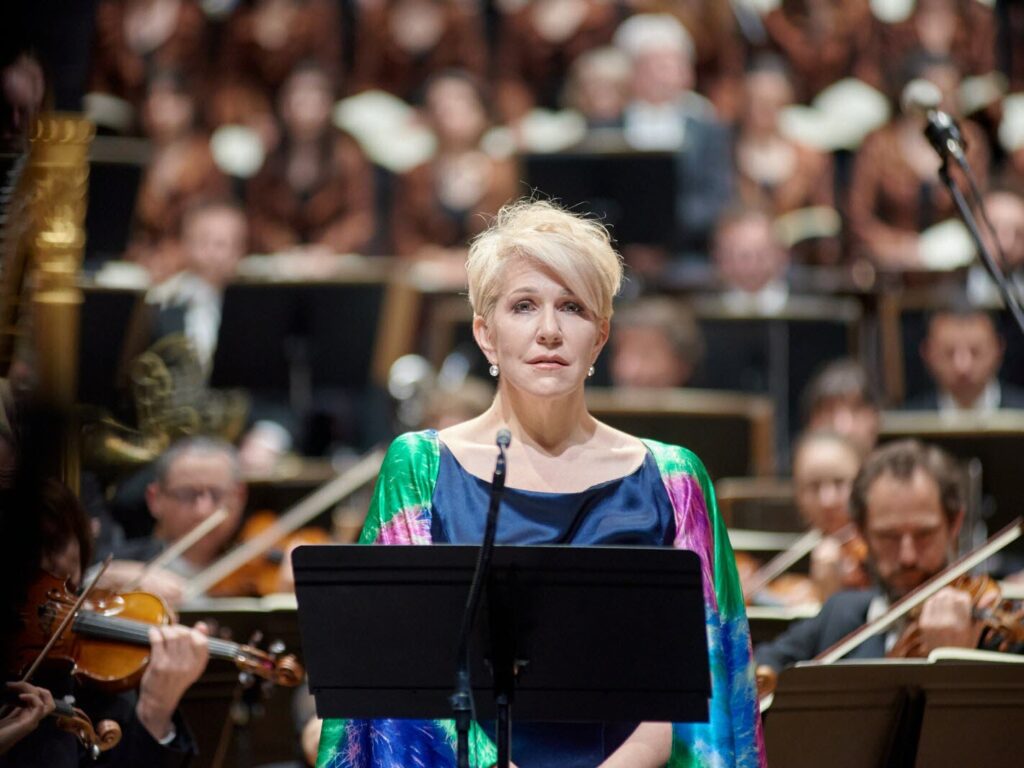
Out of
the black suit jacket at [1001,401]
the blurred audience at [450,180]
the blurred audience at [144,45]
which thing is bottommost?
the black suit jacket at [1001,401]

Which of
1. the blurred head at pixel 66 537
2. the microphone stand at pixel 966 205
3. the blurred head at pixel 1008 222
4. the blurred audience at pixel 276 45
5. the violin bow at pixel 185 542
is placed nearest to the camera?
the blurred head at pixel 66 537

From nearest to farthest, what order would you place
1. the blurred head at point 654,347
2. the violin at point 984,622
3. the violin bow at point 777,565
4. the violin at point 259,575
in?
the violin at point 984,622 → the violin bow at point 777,565 → the violin at point 259,575 → the blurred head at point 654,347

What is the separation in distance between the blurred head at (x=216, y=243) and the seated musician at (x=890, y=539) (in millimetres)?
4322

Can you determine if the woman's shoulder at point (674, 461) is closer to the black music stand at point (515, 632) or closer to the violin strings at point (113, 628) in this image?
the black music stand at point (515, 632)

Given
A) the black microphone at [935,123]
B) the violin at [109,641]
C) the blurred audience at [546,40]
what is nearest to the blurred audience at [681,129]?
the blurred audience at [546,40]

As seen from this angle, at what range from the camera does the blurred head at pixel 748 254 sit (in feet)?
23.8

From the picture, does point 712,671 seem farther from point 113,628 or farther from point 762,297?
point 762,297

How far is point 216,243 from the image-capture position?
24.5 ft

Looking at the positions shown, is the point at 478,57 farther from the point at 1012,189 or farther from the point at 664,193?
the point at 1012,189

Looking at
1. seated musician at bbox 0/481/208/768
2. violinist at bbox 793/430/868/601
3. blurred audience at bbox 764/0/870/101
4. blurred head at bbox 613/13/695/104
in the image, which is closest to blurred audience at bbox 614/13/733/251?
blurred head at bbox 613/13/695/104

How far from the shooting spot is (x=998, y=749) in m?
3.04

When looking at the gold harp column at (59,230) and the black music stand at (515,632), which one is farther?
the gold harp column at (59,230)

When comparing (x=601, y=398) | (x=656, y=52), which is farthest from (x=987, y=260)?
(x=656, y=52)

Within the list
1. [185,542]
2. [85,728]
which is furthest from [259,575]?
[85,728]
